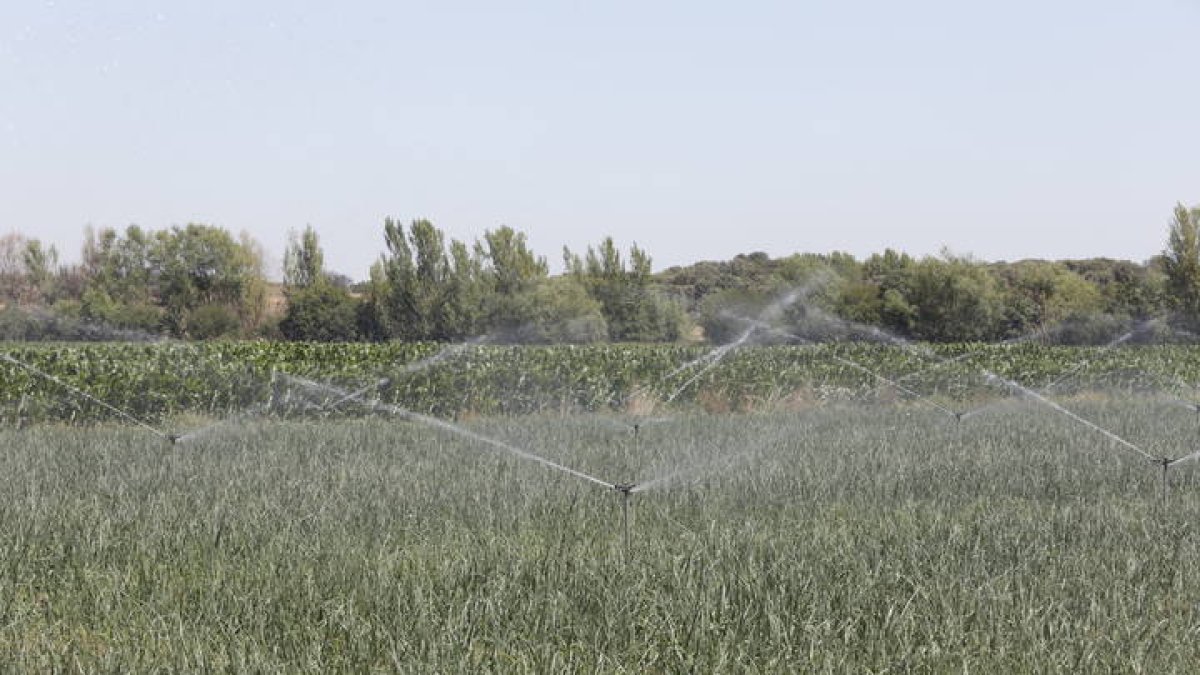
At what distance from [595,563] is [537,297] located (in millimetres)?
38237

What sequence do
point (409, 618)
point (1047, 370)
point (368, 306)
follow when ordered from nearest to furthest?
point (409, 618) < point (1047, 370) < point (368, 306)

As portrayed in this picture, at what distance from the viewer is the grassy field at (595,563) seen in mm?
3967

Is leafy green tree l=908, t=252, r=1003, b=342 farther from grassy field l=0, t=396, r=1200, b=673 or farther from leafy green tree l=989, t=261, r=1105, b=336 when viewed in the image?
grassy field l=0, t=396, r=1200, b=673

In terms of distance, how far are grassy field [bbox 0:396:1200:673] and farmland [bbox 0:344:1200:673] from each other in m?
0.02

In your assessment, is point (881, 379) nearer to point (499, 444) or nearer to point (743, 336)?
point (499, 444)

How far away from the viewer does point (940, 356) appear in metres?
26.5

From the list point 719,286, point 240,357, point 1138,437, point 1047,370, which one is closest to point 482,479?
point 1138,437

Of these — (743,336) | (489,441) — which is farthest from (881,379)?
(743,336)

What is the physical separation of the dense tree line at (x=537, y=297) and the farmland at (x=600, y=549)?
27332 mm

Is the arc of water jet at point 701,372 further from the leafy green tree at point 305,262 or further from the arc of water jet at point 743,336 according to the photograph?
the leafy green tree at point 305,262

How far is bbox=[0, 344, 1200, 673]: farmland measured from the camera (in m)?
4.00

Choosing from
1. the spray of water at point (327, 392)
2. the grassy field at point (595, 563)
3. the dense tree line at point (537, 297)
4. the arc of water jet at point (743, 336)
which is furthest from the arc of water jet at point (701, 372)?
the dense tree line at point (537, 297)

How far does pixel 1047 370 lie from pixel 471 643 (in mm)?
22147

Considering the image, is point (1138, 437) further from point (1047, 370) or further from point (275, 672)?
point (1047, 370)
